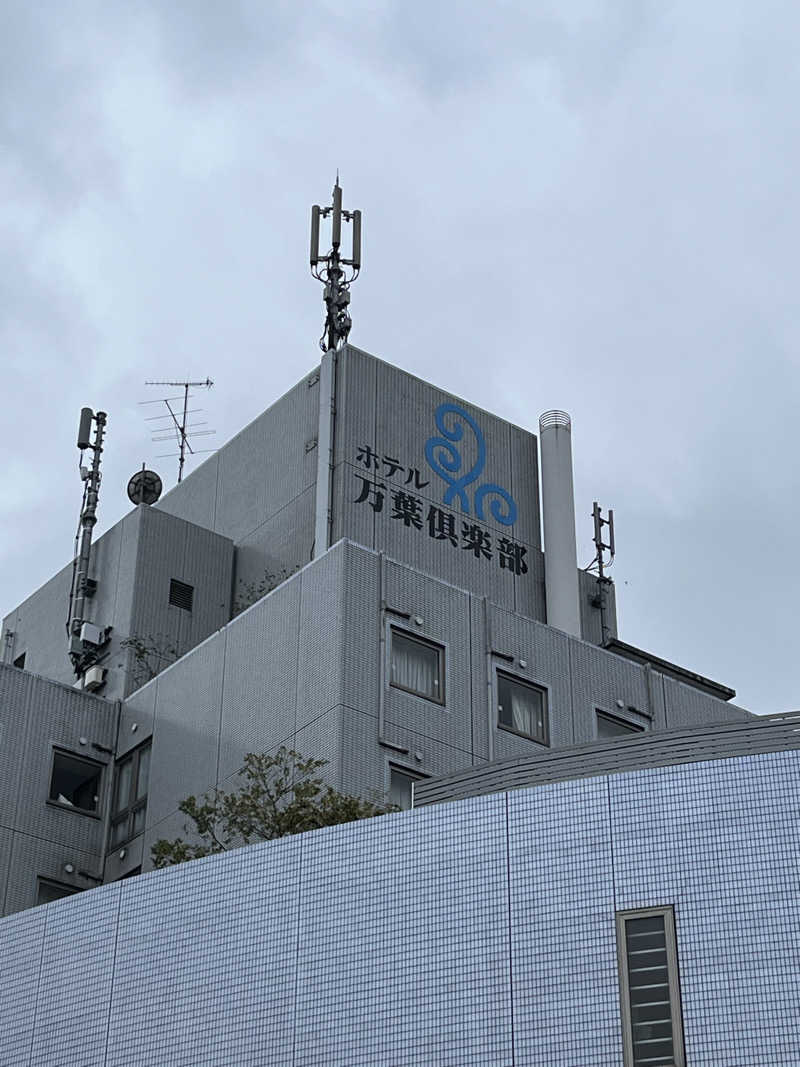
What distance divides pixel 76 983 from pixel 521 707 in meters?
13.3

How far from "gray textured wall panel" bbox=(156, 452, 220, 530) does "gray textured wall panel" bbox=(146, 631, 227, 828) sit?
8494 millimetres

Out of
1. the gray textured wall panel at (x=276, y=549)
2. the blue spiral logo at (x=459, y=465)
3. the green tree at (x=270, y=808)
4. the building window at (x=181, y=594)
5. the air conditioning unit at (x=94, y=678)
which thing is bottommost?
the green tree at (x=270, y=808)

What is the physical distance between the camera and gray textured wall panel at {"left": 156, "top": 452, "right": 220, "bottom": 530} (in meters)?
45.3

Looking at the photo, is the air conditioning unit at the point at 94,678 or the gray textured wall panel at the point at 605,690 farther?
the air conditioning unit at the point at 94,678

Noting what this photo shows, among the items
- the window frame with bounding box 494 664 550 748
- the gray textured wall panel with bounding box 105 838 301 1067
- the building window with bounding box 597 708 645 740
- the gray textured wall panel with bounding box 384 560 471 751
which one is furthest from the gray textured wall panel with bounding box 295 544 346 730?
the gray textured wall panel with bounding box 105 838 301 1067

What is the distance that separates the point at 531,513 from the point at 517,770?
20.0 metres

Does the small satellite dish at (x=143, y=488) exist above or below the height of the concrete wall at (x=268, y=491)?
above

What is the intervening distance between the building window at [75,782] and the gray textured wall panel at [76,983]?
11.5 m

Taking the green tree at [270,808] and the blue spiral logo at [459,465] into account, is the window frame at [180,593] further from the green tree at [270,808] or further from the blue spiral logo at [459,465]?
the green tree at [270,808]

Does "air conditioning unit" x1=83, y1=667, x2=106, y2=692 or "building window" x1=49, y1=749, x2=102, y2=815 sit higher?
"air conditioning unit" x1=83, y1=667, x2=106, y2=692

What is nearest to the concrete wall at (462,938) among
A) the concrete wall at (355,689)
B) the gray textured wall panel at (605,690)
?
the concrete wall at (355,689)

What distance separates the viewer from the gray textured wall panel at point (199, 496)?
149ft

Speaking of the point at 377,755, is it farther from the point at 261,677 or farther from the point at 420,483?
the point at 420,483

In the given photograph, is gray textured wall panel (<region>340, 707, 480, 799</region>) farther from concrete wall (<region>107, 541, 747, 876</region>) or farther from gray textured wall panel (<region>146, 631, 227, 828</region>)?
gray textured wall panel (<region>146, 631, 227, 828</region>)
